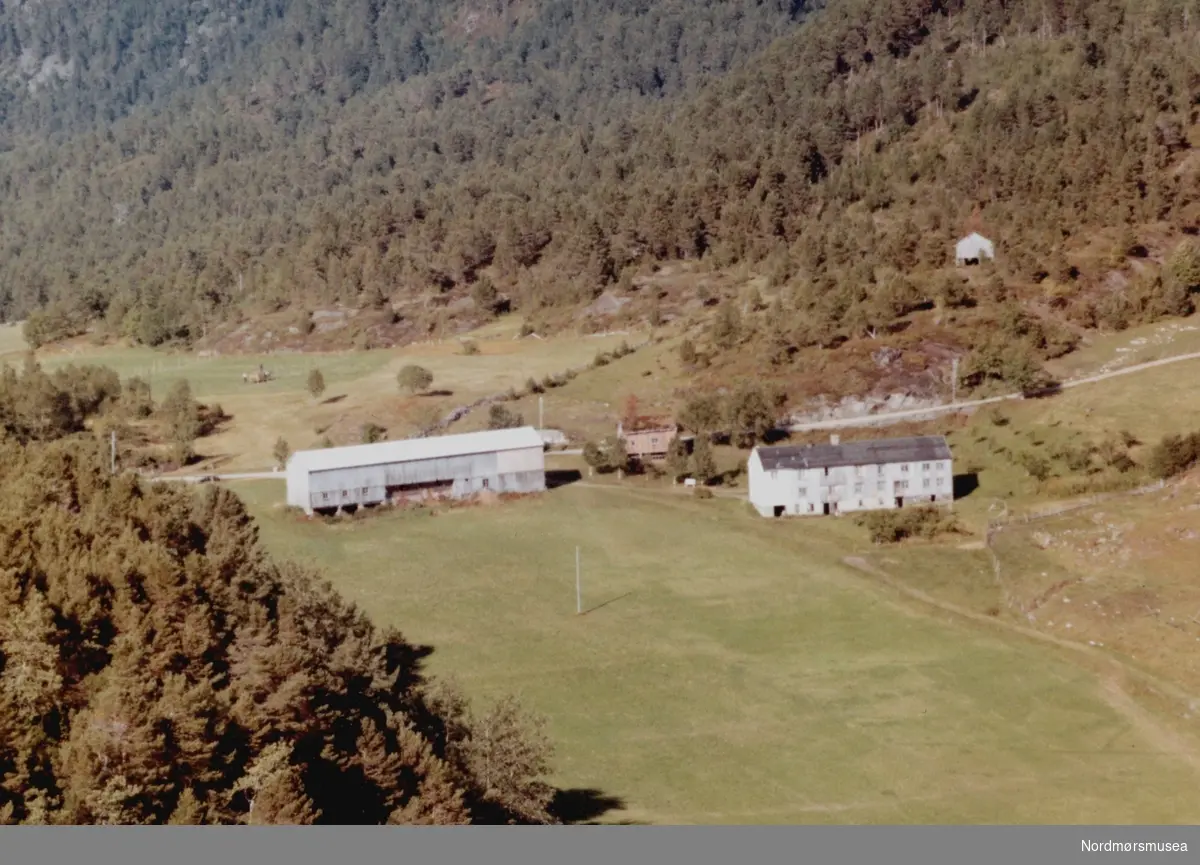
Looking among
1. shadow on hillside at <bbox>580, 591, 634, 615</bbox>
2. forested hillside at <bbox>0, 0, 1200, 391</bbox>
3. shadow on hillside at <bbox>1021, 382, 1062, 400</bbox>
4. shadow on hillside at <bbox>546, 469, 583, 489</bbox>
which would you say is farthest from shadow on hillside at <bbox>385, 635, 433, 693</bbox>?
forested hillside at <bbox>0, 0, 1200, 391</bbox>

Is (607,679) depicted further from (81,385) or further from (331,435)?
(81,385)

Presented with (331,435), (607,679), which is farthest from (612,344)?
(607,679)

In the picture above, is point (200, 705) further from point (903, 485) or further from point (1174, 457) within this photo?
point (1174, 457)

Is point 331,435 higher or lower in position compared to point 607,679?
higher

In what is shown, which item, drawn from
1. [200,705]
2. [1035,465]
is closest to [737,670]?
[200,705]

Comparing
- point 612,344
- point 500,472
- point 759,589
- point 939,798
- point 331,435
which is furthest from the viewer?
point 612,344

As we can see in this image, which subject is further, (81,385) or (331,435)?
(81,385)

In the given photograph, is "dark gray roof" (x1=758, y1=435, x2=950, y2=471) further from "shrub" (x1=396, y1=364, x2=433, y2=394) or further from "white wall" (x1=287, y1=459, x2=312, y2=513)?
"shrub" (x1=396, y1=364, x2=433, y2=394)

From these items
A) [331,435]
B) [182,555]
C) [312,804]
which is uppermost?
[331,435]
